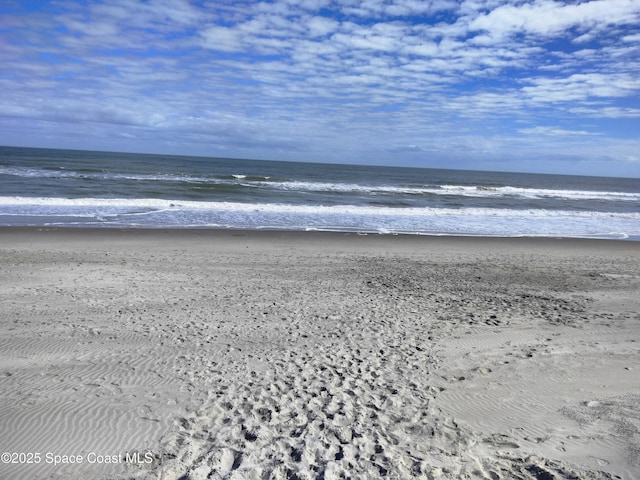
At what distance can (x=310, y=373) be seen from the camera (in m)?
4.62

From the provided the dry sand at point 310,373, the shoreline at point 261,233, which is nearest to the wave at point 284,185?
the shoreline at point 261,233

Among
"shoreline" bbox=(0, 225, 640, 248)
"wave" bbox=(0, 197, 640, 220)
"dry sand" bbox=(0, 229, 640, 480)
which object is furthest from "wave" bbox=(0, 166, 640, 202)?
"dry sand" bbox=(0, 229, 640, 480)

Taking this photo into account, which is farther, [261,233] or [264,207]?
[264,207]

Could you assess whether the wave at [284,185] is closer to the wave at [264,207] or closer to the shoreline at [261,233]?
the wave at [264,207]

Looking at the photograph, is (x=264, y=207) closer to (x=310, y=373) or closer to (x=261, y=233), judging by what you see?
(x=261, y=233)

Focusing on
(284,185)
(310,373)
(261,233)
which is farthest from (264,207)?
(310,373)

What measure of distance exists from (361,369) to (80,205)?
59.0 feet

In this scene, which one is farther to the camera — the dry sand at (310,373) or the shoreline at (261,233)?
the shoreline at (261,233)

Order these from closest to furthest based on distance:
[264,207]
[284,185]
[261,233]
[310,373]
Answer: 1. [310,373]
2. [261,233]
3. [264,207]
4. [284,185]

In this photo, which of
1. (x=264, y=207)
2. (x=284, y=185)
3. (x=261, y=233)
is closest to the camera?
(x=261, y=233)

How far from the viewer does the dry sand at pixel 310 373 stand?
3336mm

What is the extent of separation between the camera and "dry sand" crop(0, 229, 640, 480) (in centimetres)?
334

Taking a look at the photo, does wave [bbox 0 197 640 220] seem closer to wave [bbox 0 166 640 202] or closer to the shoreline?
the shoreline

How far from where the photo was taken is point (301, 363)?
192 inches
